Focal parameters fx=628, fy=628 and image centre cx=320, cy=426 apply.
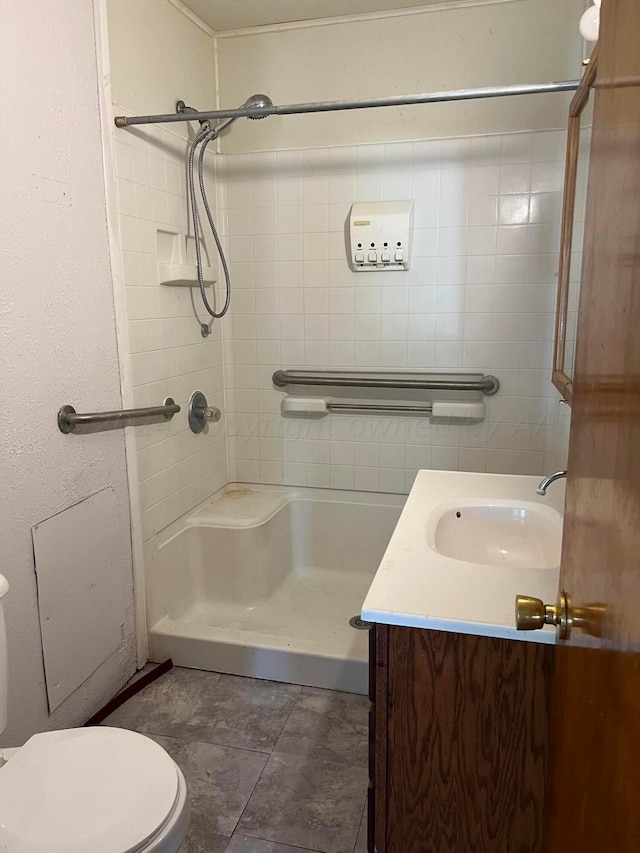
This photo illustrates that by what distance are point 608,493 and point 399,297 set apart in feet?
6.87

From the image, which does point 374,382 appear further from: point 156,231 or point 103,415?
point 103,415

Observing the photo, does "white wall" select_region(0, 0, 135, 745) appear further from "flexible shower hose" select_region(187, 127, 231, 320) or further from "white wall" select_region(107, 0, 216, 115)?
"flexible shower hose" select_region(187, 127, 231, 320)

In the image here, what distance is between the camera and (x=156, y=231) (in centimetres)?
223

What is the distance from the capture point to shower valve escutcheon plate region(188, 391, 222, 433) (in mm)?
2520

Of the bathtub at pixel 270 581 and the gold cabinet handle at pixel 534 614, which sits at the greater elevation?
the gold cabinet handle at pixel 534 614

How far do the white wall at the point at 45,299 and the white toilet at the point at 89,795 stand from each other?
1.26ft

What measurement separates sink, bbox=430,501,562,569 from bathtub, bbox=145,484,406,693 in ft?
2.17

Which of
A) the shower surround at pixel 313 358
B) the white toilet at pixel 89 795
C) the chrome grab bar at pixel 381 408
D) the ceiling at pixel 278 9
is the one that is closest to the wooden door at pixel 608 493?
the white toilet at pixel 89 795

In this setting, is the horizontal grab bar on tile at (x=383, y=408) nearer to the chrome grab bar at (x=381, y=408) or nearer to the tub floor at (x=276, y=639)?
the chrome grab bar at (x=381, y=408)

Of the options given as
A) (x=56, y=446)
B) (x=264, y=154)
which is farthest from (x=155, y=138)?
(x=56, y=446)

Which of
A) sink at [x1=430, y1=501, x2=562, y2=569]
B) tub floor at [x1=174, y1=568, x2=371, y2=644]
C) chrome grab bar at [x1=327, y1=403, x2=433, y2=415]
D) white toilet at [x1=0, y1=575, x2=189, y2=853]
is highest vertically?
chrome grab bar at [x1=327, y1=403, x2=433, y2=415]

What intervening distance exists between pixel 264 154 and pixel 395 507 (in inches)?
63.3

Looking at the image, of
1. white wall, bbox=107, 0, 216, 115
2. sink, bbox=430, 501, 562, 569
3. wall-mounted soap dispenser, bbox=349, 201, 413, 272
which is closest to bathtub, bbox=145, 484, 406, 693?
sink, bbox=430, 501, 562, 569

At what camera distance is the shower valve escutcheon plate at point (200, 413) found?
8.27 ft
